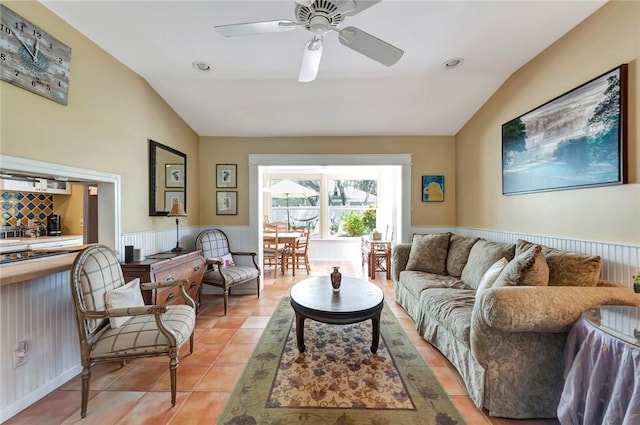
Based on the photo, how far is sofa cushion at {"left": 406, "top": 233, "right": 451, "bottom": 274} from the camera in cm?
333

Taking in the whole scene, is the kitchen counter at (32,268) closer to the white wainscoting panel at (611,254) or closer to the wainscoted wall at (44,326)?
the wainscoted wall at (44,326)

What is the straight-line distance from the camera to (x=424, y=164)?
4.17 meters

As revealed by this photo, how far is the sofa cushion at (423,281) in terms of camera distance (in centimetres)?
278

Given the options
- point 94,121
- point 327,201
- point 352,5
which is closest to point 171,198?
point 94,121

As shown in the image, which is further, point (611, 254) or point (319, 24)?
point (611, 254)

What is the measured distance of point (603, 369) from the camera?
1.29 metres

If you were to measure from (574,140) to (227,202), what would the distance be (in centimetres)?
411

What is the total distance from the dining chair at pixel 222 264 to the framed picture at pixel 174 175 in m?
0.76

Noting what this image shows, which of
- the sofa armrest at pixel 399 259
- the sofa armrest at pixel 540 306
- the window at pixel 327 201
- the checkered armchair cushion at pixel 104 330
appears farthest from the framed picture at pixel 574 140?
the window at pixel 327 201

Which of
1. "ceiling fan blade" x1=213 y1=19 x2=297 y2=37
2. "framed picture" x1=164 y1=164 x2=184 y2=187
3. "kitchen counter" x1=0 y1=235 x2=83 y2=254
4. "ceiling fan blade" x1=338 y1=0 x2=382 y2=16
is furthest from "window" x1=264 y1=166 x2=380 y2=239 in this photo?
"ceiling fan blade" x1=338 y1=0 x2=382 y2=16

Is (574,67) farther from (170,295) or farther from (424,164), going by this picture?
(170,295)

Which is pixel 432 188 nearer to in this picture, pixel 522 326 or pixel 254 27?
pixel 522 326

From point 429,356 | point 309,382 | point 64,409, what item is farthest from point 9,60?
point 429,356

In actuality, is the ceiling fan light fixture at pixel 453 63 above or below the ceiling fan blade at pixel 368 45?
above
